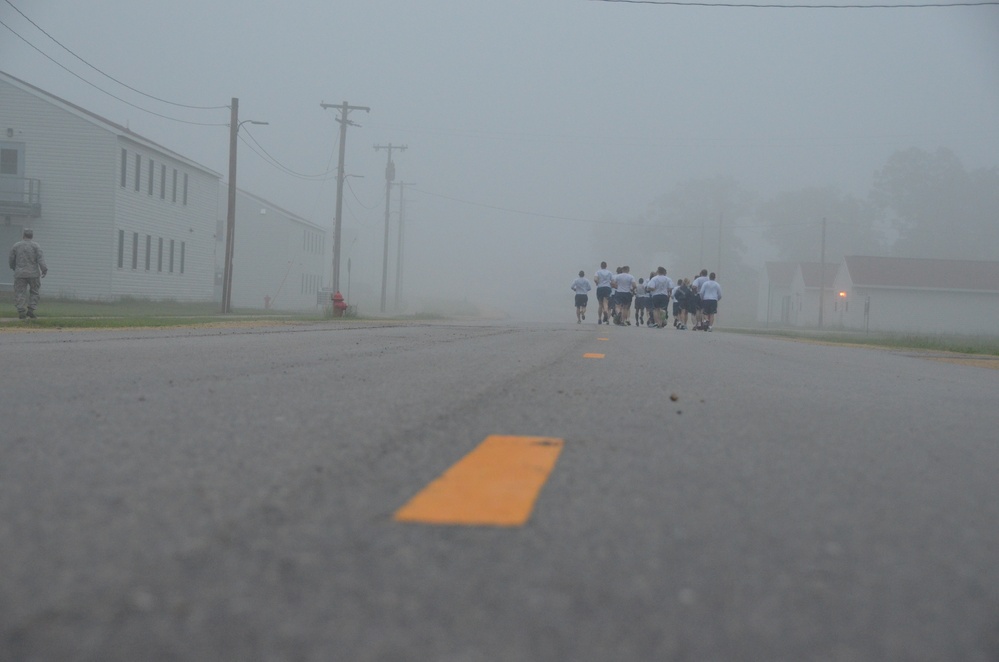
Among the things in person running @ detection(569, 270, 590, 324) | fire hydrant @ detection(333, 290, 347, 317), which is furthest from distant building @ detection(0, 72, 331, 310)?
person running @ detection(569, 270, 590, 324)

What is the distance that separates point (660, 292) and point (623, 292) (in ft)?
3.54

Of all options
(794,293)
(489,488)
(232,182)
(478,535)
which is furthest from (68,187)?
(794,293)

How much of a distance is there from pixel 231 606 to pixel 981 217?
112451 millimetres

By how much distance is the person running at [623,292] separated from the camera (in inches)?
1142

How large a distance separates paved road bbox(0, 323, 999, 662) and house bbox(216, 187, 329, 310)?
1865 inches

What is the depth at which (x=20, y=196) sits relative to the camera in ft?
117

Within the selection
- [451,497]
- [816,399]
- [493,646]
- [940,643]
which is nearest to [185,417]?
[451,497]

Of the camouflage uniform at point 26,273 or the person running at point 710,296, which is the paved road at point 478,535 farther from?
the person running at point 710,296

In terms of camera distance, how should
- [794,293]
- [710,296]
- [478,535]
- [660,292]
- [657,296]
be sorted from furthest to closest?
[794,293]
[657,296]
[660,292]
[710,296]
[478,535]

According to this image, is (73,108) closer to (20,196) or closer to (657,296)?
(20,196)

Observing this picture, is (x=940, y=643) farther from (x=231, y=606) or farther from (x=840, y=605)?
(x=231, y=606)

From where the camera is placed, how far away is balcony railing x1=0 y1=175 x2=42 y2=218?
35.1 metres

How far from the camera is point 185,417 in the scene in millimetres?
4648

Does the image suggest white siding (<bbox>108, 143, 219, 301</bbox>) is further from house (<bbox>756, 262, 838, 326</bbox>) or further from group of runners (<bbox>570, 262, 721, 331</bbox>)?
house (<bbox>756, 262, 838, 326</bbox>)
